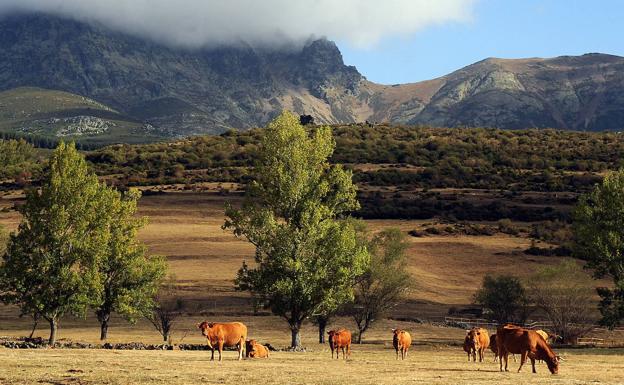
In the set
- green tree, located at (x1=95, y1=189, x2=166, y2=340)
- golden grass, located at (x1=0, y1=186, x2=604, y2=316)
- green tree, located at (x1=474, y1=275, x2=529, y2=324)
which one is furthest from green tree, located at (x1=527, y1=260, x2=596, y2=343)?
green tree, located at (x1=95, y1=189, x2=166, y2=340)

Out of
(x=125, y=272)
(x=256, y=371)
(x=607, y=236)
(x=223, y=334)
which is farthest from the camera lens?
(x=607, y=236)

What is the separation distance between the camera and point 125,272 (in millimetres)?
64125

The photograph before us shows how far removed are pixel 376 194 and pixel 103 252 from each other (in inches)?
4321

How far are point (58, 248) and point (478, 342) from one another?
1138 inches

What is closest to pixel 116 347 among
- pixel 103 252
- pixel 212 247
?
pixel 103 252

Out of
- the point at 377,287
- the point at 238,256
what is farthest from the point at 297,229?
the point at 238,256

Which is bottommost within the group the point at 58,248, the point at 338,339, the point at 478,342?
the point at 338,339

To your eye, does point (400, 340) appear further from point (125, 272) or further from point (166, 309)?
point (166, 309)

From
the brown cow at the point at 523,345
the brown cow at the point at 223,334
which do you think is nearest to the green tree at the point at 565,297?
the brown cow at the point at 523,345

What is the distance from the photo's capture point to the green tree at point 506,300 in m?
80.1

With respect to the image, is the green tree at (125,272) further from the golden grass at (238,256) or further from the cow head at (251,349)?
the golden grass at (238,256)

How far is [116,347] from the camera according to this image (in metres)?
51.2

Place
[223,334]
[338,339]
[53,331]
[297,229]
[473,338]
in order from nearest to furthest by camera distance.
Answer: [223,334] < [473,338] < [338,339] < [53,331] < [297,229]

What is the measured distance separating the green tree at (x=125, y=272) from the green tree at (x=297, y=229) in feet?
37.0
